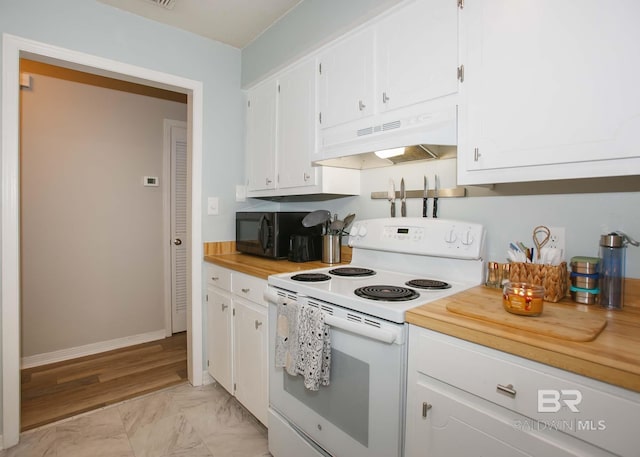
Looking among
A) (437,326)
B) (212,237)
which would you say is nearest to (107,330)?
(212,237)

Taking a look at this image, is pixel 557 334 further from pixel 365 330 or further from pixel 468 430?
pixel 365 330

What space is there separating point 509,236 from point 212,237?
196 centimetres

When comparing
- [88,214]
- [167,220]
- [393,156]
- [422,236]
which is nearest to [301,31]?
[393,156]

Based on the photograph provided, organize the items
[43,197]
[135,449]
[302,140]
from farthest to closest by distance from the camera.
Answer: [43,197], [302,140], [135,449]

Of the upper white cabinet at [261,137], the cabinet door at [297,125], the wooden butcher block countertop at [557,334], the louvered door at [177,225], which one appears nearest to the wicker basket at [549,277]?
the wooden butcher block countertop at [557,334]

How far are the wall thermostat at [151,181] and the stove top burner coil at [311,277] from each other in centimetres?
226

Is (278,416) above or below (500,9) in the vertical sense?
below

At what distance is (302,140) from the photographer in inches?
81.9

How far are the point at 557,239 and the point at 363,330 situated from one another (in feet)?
2.81

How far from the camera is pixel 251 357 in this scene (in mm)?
1920

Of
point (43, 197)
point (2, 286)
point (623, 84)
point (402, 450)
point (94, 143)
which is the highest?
point (94, 143)

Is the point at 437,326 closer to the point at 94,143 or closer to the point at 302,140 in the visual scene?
the point at 302,140

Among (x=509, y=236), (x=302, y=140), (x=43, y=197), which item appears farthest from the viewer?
(x=43, y=197)

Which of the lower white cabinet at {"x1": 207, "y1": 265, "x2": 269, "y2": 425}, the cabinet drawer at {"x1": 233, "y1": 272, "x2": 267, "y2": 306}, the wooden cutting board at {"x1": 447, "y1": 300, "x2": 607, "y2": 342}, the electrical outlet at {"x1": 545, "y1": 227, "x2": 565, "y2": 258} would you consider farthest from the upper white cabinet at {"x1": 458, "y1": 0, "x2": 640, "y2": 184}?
the lower white cabinet at {"x1": 207, "y1": 265, "x2": 269, "y2": 425}
